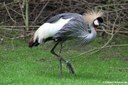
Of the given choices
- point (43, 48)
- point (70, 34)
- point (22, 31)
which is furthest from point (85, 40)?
point (22, 31)

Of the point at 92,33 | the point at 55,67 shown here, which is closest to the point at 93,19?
the point at 92,33

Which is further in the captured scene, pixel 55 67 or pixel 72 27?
pixel 55 67

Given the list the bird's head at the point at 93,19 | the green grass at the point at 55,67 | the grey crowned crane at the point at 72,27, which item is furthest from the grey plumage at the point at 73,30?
the green grass at the point at 55,67

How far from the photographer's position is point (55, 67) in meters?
9.98

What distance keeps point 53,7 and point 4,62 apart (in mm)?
4616

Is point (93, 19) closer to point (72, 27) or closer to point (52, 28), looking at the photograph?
point (72, 27)

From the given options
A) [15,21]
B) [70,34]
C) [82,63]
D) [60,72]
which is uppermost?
[70,34]

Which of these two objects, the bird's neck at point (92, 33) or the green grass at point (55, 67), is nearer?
the green grass at point (55, 67)

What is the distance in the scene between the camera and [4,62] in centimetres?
1036

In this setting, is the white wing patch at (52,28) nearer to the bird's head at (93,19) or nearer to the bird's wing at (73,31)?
the bird's wing at (73,31)

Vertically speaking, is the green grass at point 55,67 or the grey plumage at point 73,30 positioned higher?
the grey plumage at point 73,30

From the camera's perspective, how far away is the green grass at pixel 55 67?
819cm

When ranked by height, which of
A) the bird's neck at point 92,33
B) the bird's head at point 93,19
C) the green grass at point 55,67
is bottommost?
the green grass at point 55,67

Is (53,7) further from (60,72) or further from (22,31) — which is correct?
(60,72)
